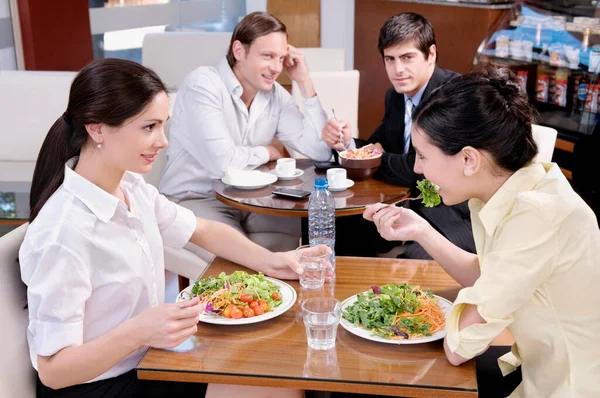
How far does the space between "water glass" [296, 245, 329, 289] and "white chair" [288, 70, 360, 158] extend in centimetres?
232

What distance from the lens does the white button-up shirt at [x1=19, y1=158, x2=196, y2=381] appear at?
1.66 meters

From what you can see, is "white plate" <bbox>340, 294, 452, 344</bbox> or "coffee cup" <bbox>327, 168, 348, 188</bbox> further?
"coffee cup" <bbox>327, 168, 348, 188</bbox>

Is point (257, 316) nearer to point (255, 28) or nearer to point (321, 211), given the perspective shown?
point (321, 211)

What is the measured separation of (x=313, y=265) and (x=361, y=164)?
112 cm

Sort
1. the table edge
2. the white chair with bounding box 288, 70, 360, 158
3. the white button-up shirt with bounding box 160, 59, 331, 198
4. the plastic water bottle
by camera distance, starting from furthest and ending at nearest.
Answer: the white chair with bounding box 288, 70, 360, 158, the white button-up shirt with bounding box 160, 59, 331, 198, the plastic water bottle, the table edge

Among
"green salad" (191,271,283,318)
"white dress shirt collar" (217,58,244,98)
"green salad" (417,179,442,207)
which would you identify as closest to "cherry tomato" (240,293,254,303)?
"green salad" (191,271,283,318)

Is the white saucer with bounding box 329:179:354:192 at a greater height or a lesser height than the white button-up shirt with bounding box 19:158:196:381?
lesser

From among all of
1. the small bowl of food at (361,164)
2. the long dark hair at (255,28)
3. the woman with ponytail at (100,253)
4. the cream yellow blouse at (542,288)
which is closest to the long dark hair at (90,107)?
the woman with ponytail at (100,253)

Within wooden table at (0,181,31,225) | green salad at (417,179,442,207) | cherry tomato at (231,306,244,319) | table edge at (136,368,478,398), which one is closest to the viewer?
table edge at (136,368,478,398)

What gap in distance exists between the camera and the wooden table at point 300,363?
154cm

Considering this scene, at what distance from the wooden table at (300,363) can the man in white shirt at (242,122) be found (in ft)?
5.00

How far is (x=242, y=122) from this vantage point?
11.3ft

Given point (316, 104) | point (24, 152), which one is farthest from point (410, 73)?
point (24, 152)

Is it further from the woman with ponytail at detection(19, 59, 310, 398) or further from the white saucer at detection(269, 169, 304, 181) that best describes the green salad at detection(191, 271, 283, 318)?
the white saucer at detection(269, 169, 304, 181)
